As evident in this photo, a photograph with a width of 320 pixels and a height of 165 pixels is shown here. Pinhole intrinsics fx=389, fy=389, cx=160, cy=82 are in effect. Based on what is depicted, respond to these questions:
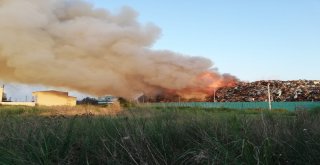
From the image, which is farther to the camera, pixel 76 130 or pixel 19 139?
pixel 76 130

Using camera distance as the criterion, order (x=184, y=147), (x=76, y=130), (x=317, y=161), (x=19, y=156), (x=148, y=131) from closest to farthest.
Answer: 1. (x=317, y=161)
2. (x=19, y=156)
3. (x=184, y=147)
4. (x=148, y=131)
5. (x=76, y=130)

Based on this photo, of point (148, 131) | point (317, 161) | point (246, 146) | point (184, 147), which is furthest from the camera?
point (148, 131)

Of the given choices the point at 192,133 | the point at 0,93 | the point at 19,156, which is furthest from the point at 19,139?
the point at 0,93

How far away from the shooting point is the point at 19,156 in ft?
14.3

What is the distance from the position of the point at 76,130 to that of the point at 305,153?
339 cm

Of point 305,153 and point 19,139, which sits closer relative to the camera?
point 305,153

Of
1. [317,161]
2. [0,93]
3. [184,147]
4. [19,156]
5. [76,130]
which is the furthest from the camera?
[0,93]

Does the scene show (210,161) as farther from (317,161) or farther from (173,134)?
(173,134)

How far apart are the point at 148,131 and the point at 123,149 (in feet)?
2.27

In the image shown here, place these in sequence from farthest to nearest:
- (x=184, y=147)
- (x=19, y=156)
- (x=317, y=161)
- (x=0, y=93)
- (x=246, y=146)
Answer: (x=0, y=93), (x=184, y=147), (x=19, y=156), (x=246, y=146), (x=317, y=161)

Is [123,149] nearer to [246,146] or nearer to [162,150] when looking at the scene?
[162,150]

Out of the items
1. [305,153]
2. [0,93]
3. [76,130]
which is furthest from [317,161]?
[0,93]

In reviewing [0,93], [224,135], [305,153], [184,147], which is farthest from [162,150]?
[0,93]

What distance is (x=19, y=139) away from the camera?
498 centimetres
